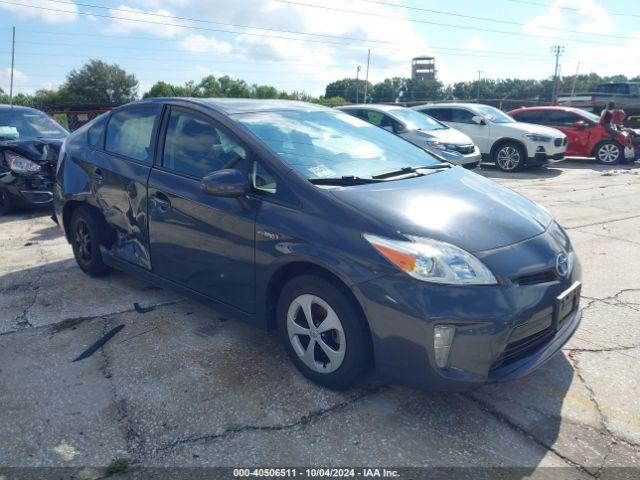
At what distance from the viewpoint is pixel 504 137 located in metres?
12.5

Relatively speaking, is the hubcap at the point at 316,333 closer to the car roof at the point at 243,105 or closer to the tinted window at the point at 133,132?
the car roof at the point at 243,105

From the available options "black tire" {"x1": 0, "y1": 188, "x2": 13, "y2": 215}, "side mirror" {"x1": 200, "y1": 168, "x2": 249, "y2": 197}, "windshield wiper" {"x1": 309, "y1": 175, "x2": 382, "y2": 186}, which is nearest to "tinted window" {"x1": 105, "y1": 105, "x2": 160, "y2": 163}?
"side mirror" {"x1": 200, "y1": 168, "x2": 249, "y2": 197}

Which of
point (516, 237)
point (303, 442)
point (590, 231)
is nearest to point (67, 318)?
point (303, 442)

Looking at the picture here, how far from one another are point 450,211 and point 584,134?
43.1ft

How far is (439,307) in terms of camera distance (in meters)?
2.43

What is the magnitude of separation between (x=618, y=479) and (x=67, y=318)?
3695 millimetres

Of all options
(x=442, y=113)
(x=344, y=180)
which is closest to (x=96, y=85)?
(x=442, y=113)

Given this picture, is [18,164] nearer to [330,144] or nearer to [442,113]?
[330,144]

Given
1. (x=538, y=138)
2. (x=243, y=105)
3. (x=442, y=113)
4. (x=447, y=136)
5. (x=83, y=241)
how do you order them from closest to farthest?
(x=243, y=105) < (x=83, y=241) < (x=447, y=136) < (x=538, y=138) < (x=442, y=113)

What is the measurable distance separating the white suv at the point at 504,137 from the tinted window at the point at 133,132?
33.8ft

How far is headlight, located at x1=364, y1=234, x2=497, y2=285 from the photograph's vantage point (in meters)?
2.48

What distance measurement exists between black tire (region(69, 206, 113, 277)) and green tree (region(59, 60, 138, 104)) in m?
79.7

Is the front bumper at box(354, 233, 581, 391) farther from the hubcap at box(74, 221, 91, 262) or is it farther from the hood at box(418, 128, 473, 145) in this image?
the hood at box(418, 128, 473, 145)

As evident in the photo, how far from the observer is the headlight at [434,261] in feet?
8.15
